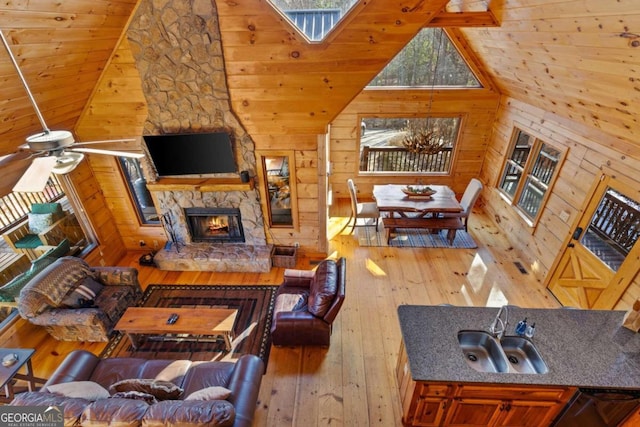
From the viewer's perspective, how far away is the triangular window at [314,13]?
4.02 m

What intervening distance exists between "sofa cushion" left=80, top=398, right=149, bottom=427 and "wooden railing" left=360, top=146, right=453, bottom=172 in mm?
5992

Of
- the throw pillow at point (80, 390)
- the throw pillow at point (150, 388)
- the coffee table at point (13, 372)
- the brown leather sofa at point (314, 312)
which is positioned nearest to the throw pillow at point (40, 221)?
the coffee table at point (13, 372)

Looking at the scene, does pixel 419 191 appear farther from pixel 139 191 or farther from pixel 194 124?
pixel 139 191

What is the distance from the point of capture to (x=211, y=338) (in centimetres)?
395

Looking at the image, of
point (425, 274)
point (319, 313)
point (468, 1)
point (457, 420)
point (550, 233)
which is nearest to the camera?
point (457, 420)

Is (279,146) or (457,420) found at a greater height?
(279,146)

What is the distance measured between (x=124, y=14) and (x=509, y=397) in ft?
18.7

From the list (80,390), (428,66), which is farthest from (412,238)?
(80,390)

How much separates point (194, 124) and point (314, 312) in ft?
10.3

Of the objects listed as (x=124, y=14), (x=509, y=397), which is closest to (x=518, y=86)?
(x=509, y=397)

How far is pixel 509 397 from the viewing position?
2.54 metres

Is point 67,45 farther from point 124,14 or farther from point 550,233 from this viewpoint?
point 550,233

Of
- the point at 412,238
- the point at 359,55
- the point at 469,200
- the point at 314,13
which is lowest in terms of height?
the point at 412,238

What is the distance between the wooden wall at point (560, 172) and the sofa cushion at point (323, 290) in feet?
11.0
